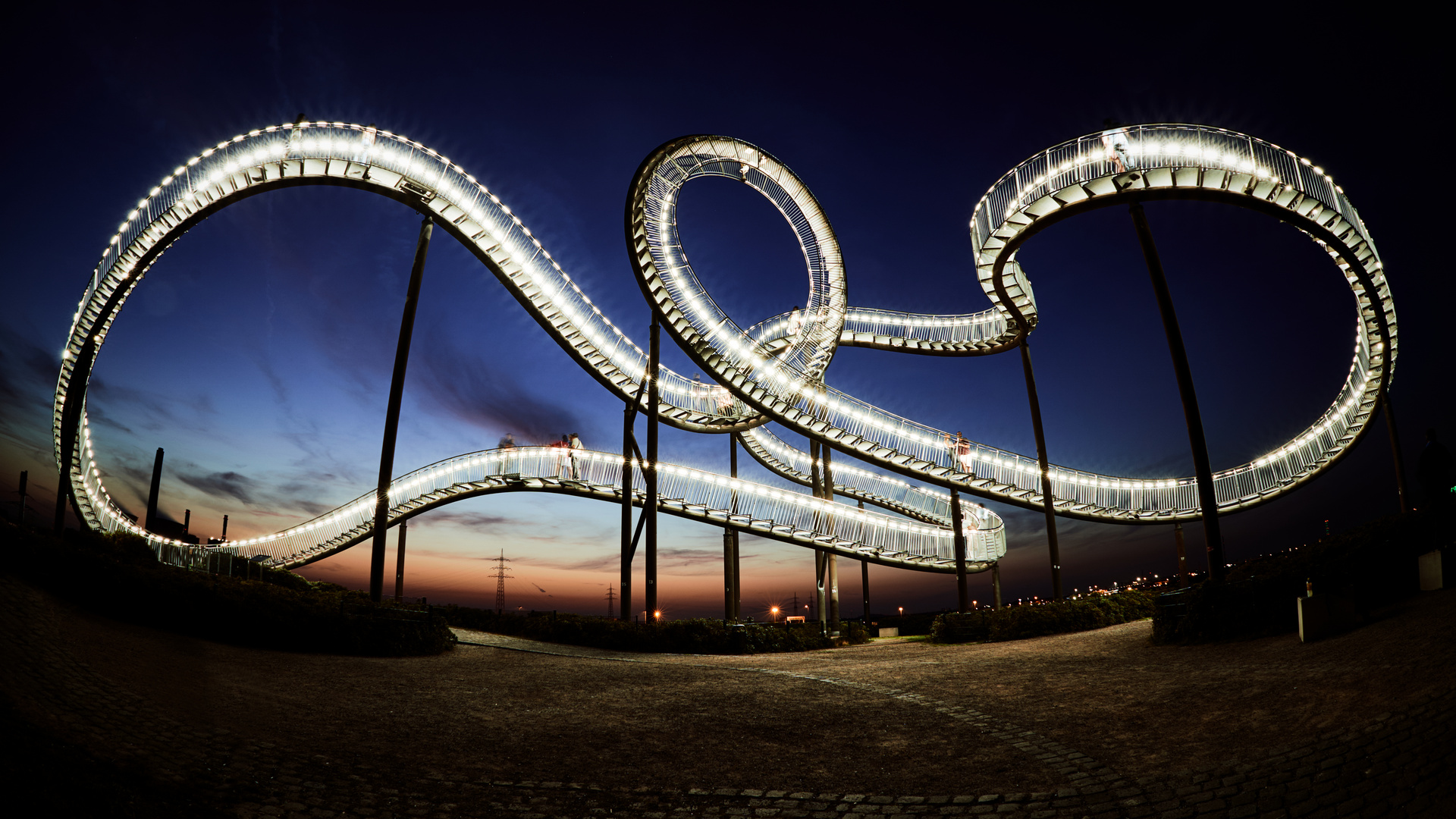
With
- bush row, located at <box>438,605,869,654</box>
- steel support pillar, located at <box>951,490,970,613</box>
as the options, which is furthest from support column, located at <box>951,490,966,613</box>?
bush row, located at <box>438,605,869,654</box>

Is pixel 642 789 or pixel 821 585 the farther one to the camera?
pixel 821 585

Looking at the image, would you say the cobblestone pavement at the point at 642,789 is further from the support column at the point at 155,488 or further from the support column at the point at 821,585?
the support column at the point at 155,488

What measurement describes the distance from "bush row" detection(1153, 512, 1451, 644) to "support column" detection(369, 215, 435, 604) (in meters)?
17.7

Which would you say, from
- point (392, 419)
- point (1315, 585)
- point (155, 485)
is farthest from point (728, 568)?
point (155, 485)

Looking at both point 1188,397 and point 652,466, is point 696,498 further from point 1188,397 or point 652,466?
point 1188,397

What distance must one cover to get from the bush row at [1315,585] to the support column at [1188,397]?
0.95m

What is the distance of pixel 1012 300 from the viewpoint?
24.5 metres

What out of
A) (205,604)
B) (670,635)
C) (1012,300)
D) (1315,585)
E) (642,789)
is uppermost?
(1012,300)

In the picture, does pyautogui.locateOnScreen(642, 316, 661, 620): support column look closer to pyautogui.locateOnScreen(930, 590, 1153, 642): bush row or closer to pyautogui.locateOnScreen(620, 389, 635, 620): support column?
pyautogui.locateOnScreen(620, 389, 635, 620): support column

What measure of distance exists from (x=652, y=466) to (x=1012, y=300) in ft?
43.8

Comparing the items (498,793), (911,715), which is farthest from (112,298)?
(911,715)

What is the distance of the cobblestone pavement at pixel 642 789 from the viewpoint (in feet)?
19.1

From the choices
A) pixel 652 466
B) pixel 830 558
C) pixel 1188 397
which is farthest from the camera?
pixel 830 558

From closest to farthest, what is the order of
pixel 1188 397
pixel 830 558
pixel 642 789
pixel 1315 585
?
pixel 642 789 → pixel 1315 585 → pixel 1188 397 → pixel 830 558
